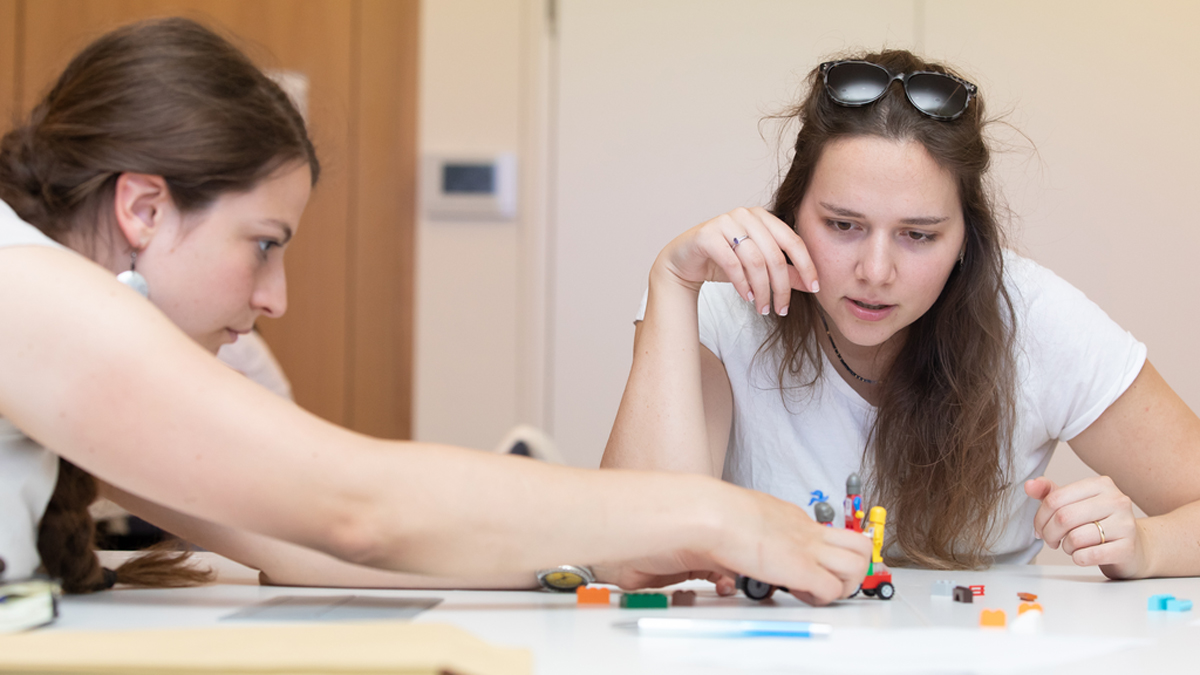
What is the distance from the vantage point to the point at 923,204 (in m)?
1.23

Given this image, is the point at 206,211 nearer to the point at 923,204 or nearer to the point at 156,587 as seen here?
the point at 156,587

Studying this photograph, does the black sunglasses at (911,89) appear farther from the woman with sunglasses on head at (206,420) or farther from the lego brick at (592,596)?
the lego brick at (592,596)

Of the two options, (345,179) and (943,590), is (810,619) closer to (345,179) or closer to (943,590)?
(943,590)

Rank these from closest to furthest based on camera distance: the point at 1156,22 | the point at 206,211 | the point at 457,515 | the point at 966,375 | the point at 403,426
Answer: the point at 457,515
the point at 206,211
the point at 966,375
the point at 1156,22
the point at 403,426

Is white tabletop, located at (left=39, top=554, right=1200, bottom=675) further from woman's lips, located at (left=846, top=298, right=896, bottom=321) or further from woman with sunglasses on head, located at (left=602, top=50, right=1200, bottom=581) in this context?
woman's lips, located at (left=846, top=298, right=896, bottom=321)

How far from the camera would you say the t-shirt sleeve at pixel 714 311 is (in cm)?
147

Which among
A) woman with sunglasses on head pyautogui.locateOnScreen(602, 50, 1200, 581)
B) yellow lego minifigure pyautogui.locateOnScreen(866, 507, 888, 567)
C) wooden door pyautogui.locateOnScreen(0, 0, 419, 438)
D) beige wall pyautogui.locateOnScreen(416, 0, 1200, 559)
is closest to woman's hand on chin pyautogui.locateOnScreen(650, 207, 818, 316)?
woman with sunglasses on head pyautogui.locateOnScreen(602, 50, 1200, 581)

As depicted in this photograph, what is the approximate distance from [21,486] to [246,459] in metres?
0.26

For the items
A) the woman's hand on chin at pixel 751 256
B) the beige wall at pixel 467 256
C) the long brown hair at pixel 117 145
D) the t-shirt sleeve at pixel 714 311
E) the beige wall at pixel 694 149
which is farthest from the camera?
the beige wall at pixel 467 256

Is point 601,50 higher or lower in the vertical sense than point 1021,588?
higher

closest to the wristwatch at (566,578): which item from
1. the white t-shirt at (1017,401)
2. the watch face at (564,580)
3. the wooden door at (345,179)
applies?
the watch face at (564,580)

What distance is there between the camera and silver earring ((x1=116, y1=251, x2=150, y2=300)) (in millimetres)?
935

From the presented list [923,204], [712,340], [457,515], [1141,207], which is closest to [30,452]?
[457,515]

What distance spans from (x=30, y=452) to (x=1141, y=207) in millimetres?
2593
